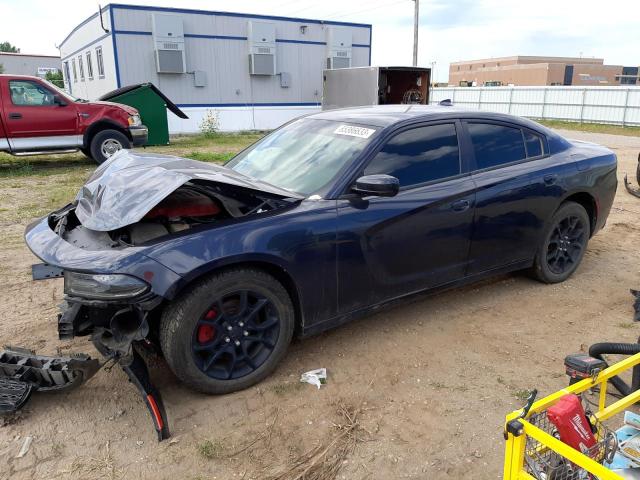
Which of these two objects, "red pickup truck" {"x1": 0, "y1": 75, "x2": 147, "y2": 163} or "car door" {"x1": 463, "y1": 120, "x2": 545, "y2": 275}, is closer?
"car door" {"x1": 463, "y1": 120, "x2": 545, "y2": 275}

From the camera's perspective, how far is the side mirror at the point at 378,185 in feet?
10.1

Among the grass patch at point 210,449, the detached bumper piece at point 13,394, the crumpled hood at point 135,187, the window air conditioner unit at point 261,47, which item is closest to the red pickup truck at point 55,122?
the crumpled hood at point 135,187

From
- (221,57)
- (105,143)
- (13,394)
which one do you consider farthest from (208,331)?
(221,57)

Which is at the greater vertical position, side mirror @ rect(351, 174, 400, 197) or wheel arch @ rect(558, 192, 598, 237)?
side mirror @ rect(351, 174, 400, 197)

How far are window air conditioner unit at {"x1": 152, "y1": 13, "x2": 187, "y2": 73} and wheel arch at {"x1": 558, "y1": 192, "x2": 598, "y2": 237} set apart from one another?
1721 cm

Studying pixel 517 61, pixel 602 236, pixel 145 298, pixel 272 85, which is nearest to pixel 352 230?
pixel 145 298

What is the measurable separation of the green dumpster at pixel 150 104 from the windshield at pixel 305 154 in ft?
33.8

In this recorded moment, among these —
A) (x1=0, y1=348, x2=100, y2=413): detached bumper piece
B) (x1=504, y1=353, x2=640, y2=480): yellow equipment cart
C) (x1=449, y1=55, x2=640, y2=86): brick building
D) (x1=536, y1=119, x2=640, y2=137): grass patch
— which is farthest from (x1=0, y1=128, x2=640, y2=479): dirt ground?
(x1=449, y1=55, x2=640, y2=86): brick building

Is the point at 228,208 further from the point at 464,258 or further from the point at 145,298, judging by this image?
the point at 464,258

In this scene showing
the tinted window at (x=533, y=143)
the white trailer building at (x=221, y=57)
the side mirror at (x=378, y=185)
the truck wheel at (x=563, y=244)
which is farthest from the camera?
the white trailer building at (x=221, y=57)

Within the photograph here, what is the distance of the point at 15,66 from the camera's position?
164 feet

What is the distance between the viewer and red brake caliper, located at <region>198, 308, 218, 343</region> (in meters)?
2.83

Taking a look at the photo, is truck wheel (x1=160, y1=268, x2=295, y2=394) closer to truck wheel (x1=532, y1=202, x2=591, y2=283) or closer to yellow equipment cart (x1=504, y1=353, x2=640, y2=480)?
yellow equipment cart (x1=504, y1=353, x2=640, y2=480)

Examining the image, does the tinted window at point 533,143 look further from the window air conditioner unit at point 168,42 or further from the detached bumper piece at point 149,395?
the window air conditioner unit at point 168,42
